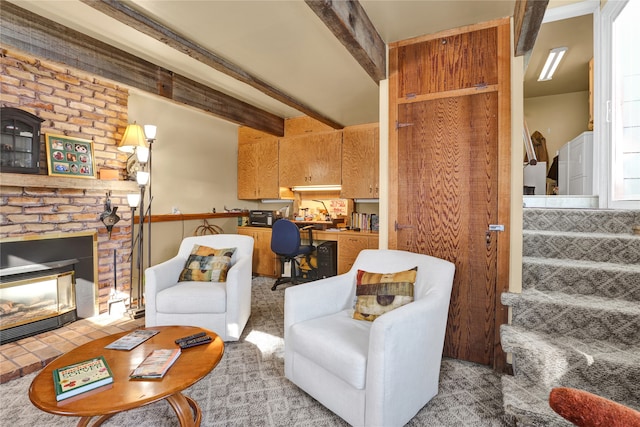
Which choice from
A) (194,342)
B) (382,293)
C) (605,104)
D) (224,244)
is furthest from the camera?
(224,244)

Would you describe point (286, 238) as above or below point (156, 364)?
above

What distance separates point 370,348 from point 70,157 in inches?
128

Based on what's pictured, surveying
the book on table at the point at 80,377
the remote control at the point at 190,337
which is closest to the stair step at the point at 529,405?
the remote control at the point at 190,337

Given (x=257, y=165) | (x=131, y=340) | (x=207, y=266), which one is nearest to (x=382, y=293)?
(x=131, y=340)

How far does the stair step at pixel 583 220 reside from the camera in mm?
2336

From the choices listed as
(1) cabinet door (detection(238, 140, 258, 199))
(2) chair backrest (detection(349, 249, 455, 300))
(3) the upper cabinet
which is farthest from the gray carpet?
(1) cabinet door (detection(238, 140, 258, 199))

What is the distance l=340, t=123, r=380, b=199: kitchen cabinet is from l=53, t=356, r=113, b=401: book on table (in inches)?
137

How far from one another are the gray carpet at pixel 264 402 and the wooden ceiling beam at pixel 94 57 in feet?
7.51

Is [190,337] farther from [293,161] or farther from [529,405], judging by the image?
[293,161]

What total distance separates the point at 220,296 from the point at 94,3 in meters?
2.06

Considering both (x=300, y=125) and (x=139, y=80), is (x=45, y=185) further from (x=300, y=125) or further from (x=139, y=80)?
(x=300, y=125)

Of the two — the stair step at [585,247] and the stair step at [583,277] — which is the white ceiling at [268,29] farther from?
the stair step at [583,277]

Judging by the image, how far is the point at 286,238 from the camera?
13.5 feet

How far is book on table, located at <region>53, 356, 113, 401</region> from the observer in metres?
1.25
